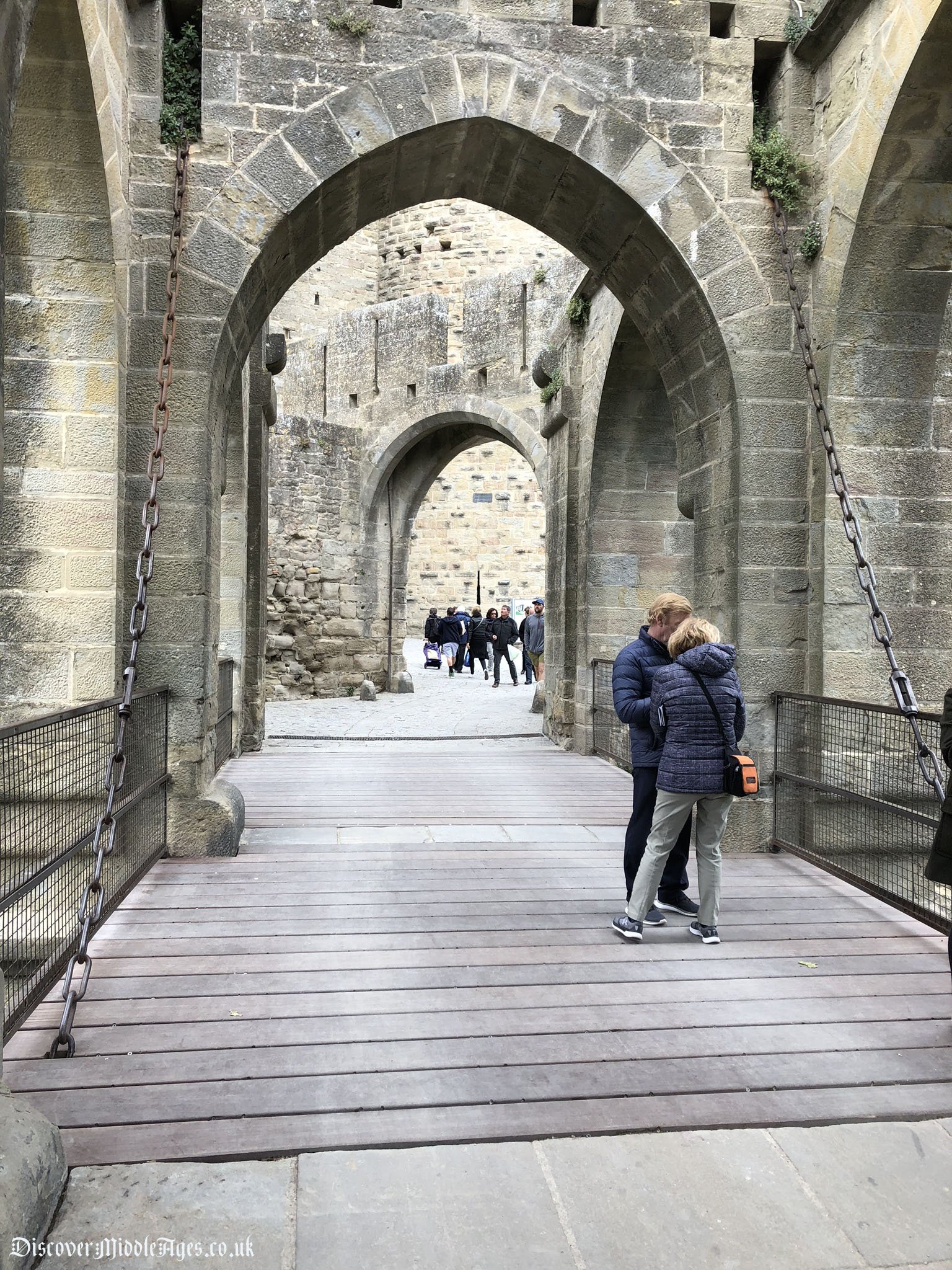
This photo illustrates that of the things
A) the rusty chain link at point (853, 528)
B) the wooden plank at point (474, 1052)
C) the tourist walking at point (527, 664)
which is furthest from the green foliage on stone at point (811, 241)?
the tourist walking at point (527, 664)

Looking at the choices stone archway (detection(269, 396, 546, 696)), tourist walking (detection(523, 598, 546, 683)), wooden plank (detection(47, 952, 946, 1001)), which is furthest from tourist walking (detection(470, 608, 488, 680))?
wooden plank (detection(47, 952, 946, 1001))

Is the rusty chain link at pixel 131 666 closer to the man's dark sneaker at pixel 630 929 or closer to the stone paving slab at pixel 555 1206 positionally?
the stone paving slab at pixel 555 1206

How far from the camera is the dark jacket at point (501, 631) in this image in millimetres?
16531

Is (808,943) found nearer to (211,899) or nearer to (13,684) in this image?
(211,899)

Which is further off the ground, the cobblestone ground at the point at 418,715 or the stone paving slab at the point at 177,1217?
the stone paving slab at the point at 177,1217

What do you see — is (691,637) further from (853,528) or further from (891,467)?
(891,467)

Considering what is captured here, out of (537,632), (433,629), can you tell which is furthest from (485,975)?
(433,629)

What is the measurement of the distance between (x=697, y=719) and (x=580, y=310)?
621 cm

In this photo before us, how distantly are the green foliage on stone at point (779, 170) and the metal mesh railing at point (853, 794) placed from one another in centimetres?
246

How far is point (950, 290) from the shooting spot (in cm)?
470

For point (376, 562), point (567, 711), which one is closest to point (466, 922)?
point (567, 711)

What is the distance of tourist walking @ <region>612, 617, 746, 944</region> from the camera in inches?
130

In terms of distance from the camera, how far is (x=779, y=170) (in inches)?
192

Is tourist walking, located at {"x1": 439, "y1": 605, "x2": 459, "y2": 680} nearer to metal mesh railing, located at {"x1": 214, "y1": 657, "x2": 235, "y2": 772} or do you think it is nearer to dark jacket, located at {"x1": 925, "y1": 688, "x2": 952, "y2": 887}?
metal mesh railing, located at {"x1": 214, "y1": 657, "x2": 235, "y2": 772}
